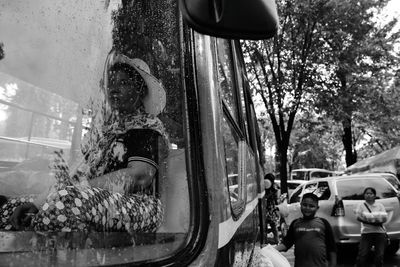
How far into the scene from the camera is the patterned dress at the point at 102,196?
1221mm

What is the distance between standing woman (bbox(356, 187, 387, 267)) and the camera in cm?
796

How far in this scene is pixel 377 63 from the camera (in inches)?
611

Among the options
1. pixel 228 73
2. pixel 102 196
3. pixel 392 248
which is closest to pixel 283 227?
pixel 392 248

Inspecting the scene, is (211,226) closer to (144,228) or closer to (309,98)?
(144,228)

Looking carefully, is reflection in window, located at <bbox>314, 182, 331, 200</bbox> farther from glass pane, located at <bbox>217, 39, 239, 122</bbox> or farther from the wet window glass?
the wet window glass

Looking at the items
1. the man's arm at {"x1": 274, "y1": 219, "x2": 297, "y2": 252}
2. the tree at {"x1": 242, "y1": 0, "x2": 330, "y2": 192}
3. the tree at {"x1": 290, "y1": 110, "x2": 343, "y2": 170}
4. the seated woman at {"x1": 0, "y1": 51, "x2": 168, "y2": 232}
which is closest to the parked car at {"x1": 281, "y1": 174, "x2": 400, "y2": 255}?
the man's arm at {"x1": 274, "y1": 219, "x2": 297, "y2": 252}

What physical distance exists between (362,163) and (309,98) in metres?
9.09

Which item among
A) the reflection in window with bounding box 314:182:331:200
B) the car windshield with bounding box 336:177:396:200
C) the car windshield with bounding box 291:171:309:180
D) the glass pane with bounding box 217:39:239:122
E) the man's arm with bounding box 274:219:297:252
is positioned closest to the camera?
the glass pane with bounding box 217:39:239:122

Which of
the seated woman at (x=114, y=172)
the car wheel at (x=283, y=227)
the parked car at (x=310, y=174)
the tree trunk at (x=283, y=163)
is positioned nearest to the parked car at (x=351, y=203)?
the car wheel at (x=283, y=227)

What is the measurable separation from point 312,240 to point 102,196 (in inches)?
172

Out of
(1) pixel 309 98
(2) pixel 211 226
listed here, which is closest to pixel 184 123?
(2) pixel 211 226

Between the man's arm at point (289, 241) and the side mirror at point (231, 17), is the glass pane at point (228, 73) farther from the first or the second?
the man's arm at point (289, 241)

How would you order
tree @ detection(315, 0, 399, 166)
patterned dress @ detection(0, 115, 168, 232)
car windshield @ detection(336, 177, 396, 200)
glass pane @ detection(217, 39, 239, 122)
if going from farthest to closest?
tree @ detection(315, 0, 399, 166)
car windshield @ detection(336, 177, 396, 200)
glass pane @ detection(217, 39, 239, 122)
patterned dress @ detection(0, 115, 168, 232)

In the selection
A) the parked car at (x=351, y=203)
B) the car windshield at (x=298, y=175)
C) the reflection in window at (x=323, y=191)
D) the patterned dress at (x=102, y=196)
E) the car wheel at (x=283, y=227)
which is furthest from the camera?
the car windshield at (x=298, y=175)
